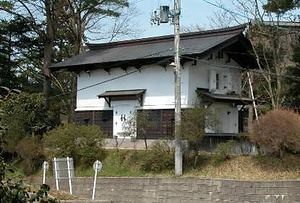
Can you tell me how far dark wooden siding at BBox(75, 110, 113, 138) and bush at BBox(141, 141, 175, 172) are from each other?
775 cm

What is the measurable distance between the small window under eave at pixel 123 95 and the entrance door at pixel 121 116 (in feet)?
1.69

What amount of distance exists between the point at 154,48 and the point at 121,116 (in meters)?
4.19

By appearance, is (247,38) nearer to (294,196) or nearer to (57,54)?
(294,196)

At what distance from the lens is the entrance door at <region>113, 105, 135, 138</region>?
28438 millimetres

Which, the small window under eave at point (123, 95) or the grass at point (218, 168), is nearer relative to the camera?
the grass at point (218, 168)

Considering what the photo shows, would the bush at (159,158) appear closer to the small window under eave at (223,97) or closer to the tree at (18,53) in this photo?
the small window under eave at (223,97)

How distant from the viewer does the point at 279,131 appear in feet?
61.9

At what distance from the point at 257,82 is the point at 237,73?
229 inches

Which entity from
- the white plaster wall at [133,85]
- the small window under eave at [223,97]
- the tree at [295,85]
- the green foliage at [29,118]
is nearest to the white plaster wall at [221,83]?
the small window under eave at [223,97]

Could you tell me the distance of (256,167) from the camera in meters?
19.8

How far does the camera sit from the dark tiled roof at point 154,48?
87.4 ft

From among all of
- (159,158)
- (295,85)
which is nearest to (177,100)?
(159,158)

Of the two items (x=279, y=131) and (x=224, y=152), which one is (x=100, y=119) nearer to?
(x=224, y=152)

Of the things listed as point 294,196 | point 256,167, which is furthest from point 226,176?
point 294,196
